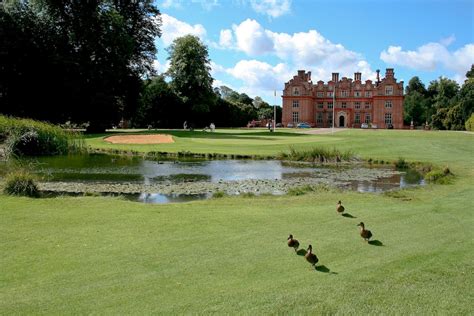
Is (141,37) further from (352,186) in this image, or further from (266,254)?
(266,254)

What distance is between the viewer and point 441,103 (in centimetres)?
10962

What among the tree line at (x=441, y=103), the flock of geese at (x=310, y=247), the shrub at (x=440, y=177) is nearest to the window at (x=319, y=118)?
the tree line at (x=441, y=103)

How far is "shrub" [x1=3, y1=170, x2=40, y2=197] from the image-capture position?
11984 mm

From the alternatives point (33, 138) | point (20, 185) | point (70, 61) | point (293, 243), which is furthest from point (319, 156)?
point (70, 61)

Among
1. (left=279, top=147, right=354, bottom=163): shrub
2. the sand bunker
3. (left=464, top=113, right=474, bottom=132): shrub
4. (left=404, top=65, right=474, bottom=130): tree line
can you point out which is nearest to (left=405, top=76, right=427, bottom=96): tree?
(left=404, top=65, right=474, bottom=130): tree line

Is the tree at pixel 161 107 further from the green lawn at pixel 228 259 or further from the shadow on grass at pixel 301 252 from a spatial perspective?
the shadow on grass at pixel 301 252

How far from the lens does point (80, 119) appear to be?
5094cm

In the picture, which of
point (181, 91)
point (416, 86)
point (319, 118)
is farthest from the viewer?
point (416, 86)

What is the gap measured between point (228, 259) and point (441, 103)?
375 feet

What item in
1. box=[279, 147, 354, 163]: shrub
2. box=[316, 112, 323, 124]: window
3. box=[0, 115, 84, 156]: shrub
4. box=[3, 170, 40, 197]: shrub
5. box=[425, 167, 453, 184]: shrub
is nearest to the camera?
box=[3, 170, 40, 197]: shrub

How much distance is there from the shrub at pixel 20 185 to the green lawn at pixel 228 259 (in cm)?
128

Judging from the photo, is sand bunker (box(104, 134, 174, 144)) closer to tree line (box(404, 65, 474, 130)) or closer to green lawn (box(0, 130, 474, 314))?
green lawn (box(0, 130, 474, 314))

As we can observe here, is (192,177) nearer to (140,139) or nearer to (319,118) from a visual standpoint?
(140,139)

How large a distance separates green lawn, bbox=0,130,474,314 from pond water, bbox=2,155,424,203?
13.7 ft
